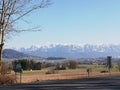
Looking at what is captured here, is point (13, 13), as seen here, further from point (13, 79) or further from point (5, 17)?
point (13, 79)

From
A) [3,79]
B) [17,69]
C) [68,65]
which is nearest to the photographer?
[3,79]

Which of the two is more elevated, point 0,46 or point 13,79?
point 0,46

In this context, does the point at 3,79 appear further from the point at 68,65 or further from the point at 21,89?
the point at 68,65

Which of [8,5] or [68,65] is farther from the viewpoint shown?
[68,65]

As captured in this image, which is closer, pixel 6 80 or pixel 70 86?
pixel 70 86

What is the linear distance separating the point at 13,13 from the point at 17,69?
16.7ft

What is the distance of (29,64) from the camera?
397 ft

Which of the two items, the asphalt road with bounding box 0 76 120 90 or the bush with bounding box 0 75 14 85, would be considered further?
the bush with bounding box 0 75 14 85

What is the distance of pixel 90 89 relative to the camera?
24797 millimetres

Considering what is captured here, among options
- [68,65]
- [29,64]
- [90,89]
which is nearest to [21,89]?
[90,89]

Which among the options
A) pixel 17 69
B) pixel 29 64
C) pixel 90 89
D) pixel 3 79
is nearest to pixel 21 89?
pixel 90 89

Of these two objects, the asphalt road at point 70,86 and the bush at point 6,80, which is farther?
the bush at point 6,80

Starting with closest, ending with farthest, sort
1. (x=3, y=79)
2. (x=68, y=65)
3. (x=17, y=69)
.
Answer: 1. (x=3, y=79)
2. (x=17, y=69)
3. (x=68, y=65)

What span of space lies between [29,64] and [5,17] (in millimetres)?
80413
